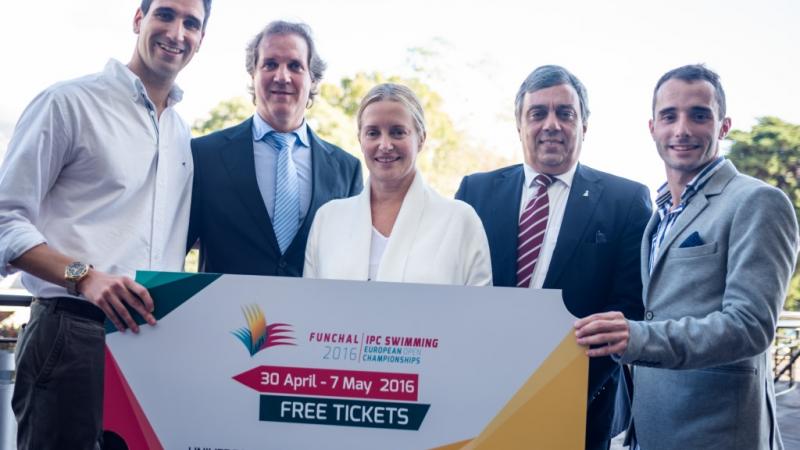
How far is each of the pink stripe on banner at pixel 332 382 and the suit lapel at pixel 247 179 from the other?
2.59 ft

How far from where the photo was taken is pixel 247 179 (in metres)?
3.05

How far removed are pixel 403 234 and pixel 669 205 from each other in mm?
1053

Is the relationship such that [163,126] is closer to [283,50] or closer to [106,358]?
[283,50]

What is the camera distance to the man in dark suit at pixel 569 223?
2969mm

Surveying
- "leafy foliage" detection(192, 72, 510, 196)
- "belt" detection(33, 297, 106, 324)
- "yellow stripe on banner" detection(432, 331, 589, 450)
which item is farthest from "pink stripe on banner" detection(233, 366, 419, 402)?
"leafy foliage" detection(192, 72, 510, 196)

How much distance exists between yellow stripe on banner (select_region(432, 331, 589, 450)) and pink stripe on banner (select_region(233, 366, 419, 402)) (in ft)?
0.85

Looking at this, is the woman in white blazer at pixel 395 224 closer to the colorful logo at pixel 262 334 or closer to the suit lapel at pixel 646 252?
the colorful logo at pixel 262 334

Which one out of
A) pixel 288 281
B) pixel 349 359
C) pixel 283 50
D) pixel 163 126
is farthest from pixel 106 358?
pixel 283 50

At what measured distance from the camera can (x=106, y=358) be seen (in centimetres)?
232

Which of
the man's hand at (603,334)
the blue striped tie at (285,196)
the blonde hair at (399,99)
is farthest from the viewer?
the blue striped tie at (285,196)

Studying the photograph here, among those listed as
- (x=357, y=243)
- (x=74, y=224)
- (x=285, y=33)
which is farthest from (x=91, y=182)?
(x=285, y=33)

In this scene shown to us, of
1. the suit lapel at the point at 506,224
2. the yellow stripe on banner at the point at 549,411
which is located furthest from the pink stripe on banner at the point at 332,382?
the suit lapel at the point at 506,224

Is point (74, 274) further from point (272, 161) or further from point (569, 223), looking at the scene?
point (569, 223)

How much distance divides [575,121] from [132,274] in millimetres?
1838
